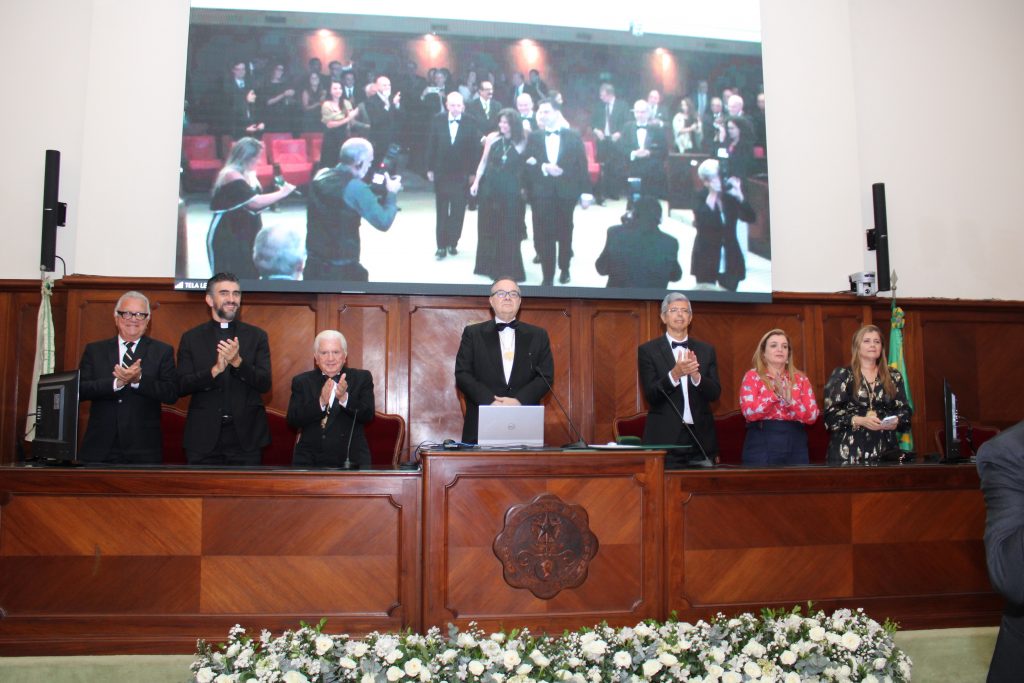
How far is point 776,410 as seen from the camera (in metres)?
4.54

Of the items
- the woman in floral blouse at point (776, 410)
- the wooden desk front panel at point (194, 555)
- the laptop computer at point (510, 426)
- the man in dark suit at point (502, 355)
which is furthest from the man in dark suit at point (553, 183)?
the wooden desk front panel at point (194, 555)

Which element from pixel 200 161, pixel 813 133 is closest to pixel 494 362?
pixel 200 161

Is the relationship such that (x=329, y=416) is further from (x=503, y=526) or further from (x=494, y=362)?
(x=503, y=526)

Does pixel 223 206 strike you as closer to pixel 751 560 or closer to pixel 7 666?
pixel 7 666

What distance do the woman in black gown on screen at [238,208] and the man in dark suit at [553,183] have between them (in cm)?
174

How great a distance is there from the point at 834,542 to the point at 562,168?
3.42 metres

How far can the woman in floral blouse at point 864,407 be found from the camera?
14.7 feet

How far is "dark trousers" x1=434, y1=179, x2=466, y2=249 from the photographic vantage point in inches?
237

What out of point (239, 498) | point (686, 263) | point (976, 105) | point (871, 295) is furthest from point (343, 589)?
point (976, 105)

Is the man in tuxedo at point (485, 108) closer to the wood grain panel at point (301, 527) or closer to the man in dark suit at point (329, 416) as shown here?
the man in dark suit at point (329, 416)

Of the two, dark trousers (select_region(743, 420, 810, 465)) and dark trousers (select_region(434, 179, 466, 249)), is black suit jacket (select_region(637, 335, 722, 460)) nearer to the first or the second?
dark trousers (select_region(743, 420, 810, 465))

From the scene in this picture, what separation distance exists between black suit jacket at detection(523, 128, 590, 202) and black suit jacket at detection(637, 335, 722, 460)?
1784 mm

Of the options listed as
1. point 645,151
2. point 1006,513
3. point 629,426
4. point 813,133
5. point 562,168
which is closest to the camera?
point 1006,513

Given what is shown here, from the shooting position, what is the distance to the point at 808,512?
3830 mm
